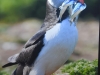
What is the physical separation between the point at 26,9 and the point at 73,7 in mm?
8914

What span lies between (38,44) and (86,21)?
783 centimetres

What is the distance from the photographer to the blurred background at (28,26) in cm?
920

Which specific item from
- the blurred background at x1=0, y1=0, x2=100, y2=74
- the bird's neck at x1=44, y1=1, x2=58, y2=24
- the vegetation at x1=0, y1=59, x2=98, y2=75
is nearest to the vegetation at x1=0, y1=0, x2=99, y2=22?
the blurred background at x1=0, y1=0, x2=100, y2=74

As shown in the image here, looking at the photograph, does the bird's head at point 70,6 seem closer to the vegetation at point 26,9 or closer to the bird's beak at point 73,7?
the bird's beak at point 73,7

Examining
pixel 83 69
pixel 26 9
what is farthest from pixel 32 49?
pixel 26 9

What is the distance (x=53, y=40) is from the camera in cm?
391

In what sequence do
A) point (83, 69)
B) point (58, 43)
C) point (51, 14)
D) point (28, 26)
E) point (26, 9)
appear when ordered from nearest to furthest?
1. point (58, 43)
2. point (51, 14)
3. point (83, 69)
4. point (28, 26)
5. point (26, 9)

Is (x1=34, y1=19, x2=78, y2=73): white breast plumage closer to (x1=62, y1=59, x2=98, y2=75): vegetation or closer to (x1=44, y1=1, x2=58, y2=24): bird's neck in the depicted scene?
(x1=44, y1=1, x2=58, y2=24): bird's neck

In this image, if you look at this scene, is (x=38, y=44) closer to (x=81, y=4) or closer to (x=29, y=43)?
(x=29, y=43)

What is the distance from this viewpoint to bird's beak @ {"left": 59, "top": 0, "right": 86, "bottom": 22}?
3944mm

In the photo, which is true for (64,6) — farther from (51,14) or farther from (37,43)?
(37,43)

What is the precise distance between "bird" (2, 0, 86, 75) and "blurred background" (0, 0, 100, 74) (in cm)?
406

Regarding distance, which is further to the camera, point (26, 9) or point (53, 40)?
Result: point (26, 9)

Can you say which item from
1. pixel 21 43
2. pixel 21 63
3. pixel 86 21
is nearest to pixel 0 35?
pixel 21 43
